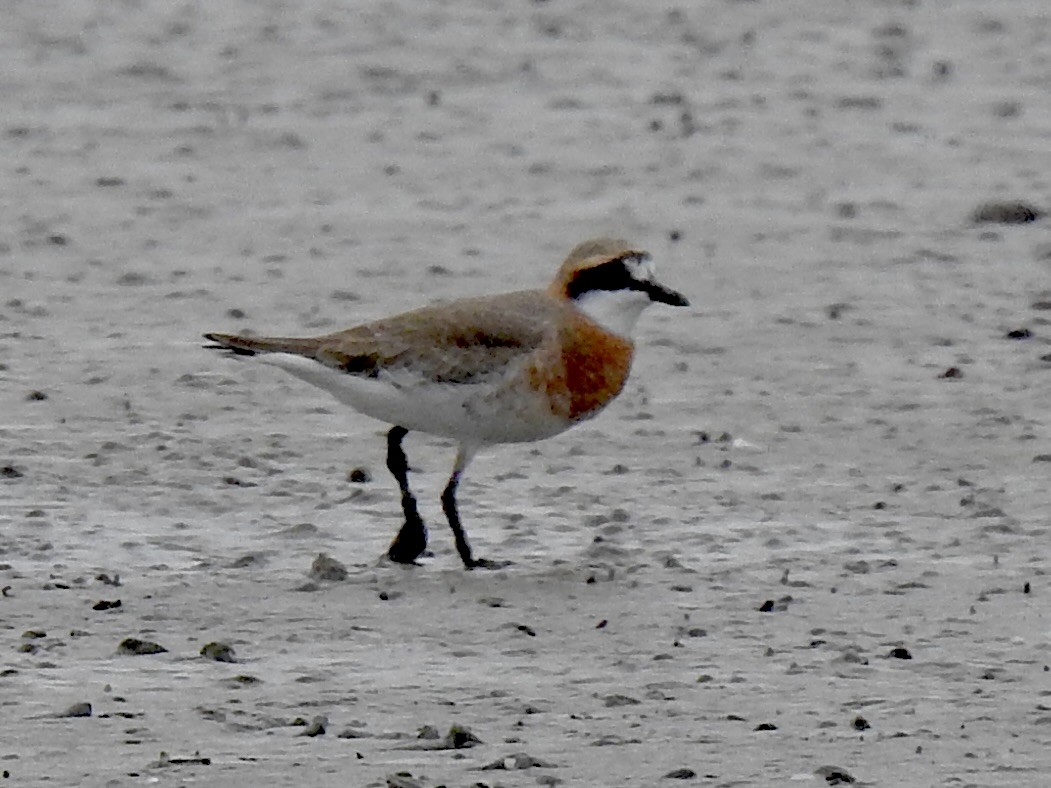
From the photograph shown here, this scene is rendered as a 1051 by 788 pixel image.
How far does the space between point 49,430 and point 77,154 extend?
195 inches

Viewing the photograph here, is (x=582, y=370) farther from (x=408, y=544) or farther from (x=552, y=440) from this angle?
(x=552, y=440)

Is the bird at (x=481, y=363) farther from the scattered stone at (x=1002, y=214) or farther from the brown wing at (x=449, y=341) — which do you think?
the scattered stone at (x=1002, y=214)

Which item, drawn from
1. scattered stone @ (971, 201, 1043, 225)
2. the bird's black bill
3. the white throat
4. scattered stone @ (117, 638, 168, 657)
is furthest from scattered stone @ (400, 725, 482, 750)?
scattered stone @ (971, 201, 1043, 225)

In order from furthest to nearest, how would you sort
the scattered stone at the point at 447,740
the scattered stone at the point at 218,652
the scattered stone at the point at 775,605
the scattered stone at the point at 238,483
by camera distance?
the scattered stone at the point at 238,483 → the scattered stone at the point at 775,605 → the scattered stone at the point at 218,652 → the scattered stone at the point at 447,740

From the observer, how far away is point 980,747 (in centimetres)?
701

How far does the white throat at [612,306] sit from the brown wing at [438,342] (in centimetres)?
12

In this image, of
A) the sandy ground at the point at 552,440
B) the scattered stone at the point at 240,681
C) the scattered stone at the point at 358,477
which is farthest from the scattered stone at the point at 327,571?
the scattered stone at the point at 358,477

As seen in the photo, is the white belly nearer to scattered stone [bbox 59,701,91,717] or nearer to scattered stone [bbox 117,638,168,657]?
scattered stone [bbox 117,638,168,657]

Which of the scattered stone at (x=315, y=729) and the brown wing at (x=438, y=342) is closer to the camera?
the scattered stone at (x=315, y=729)

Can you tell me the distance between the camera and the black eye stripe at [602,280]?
961 cm

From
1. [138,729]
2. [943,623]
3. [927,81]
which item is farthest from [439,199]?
[138,729]

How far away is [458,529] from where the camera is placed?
9039 mm

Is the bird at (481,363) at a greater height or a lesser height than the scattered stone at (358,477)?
greater

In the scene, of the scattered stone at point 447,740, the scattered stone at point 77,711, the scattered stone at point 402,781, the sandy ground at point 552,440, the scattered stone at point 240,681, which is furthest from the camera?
the scattered stone at point 240,681
